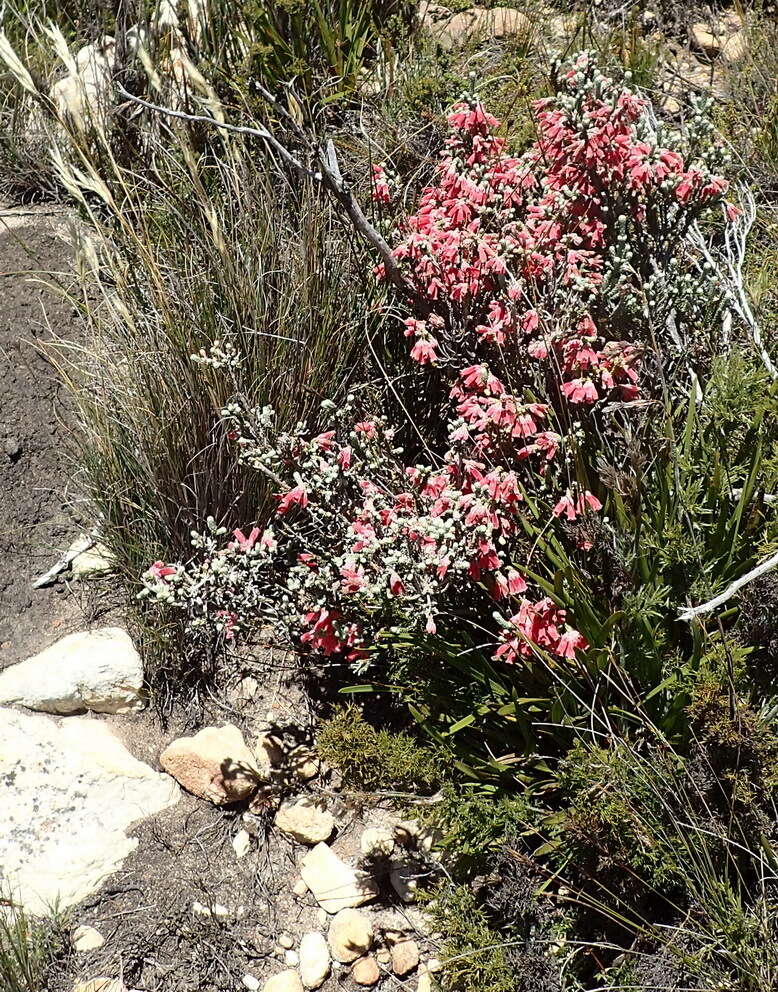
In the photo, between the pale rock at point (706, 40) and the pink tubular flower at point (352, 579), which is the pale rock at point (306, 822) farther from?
the pale rock at point (706, 40)

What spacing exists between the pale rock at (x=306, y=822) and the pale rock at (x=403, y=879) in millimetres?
229

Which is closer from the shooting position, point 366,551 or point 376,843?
point 366,551

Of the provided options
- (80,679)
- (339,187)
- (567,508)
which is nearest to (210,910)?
(80,679)

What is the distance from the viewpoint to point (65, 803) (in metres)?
2.87

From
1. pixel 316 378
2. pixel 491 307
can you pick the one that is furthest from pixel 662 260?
pixel 316 378

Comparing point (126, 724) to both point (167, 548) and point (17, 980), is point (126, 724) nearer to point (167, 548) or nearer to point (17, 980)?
point (167, 548)

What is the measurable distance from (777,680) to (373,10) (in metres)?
3.67

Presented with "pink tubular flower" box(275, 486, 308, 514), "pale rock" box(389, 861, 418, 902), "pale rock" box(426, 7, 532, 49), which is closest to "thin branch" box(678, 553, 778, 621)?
"pink tubular flower" box(275, 486, 308, 514)

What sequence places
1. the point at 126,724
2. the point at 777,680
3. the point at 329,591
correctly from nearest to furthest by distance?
the point at 777,680 → the point at 329,591 → the point at 126,724

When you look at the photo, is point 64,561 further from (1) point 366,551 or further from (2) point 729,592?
(2) point 729,592

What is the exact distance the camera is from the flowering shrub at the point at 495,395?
2.56 metres

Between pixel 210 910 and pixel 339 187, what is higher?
pixel 339 187

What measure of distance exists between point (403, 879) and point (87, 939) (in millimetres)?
894

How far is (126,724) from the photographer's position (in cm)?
311
